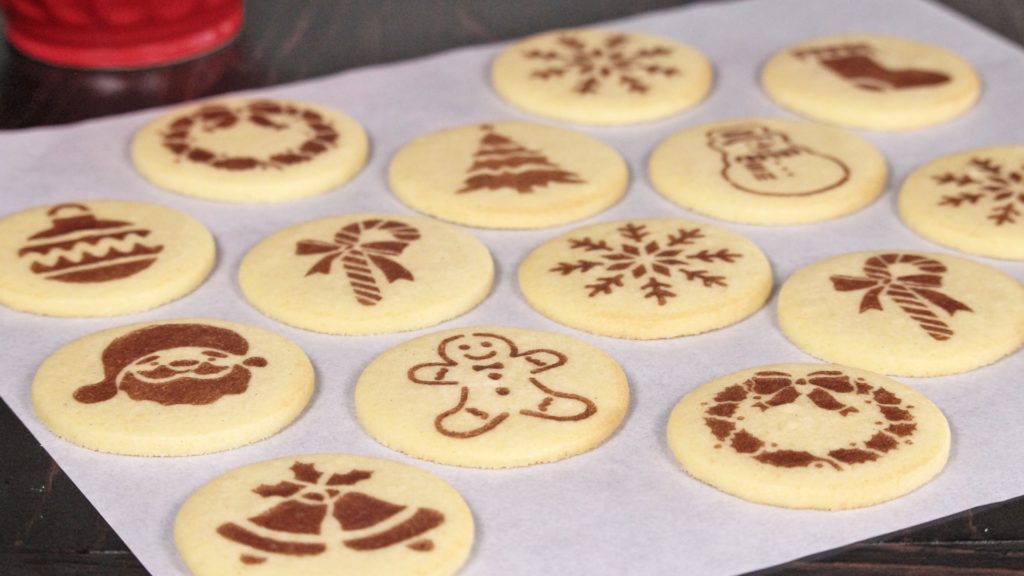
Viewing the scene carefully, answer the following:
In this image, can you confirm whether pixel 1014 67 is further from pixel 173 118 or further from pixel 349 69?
pixel 173 118

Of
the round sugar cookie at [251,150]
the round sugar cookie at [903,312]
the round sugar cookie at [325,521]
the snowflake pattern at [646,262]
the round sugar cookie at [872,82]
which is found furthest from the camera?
the round sugar cookie at [872,82]

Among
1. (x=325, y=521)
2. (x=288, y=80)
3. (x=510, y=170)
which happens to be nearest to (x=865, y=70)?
(x=510, y=170)

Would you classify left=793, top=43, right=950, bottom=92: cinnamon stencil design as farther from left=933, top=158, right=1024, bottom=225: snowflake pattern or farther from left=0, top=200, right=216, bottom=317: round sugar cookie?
left=0, top=200, right=216, bottom=317: round sugar cookie

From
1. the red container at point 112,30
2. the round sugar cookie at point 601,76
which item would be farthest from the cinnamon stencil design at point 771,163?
the red container at point 112,30

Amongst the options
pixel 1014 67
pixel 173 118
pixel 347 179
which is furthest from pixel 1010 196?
pixel 173 118

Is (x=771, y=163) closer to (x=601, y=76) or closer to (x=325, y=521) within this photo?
(x=601, y=76)

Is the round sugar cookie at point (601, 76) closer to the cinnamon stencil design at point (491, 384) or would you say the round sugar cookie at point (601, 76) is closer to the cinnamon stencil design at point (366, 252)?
the cinnamon stencil design at point (366, 252)
